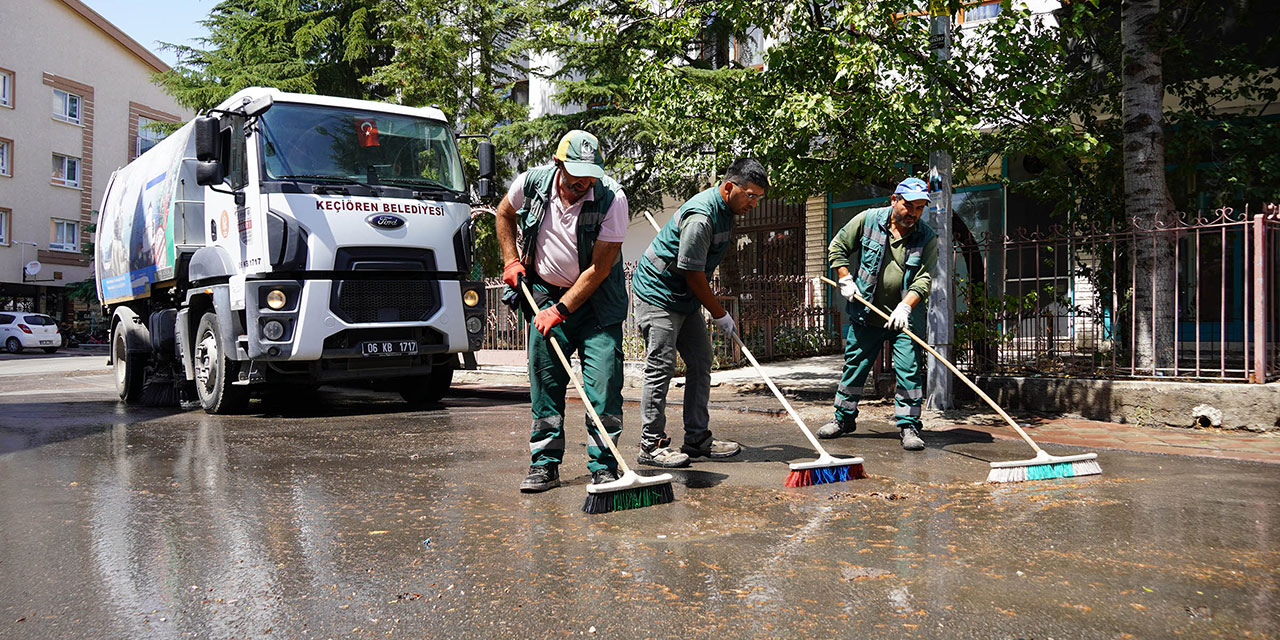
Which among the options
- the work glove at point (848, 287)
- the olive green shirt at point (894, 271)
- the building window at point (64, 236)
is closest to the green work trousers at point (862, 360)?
the olive green shirt at point (894, 271)

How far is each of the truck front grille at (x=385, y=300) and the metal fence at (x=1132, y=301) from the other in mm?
4995

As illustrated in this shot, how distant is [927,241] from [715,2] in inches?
121

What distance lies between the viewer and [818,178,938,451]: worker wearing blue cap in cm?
648

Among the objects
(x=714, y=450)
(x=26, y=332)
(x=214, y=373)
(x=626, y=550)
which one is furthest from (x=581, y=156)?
(x=26, y=332)

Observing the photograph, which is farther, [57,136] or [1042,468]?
[57,136]

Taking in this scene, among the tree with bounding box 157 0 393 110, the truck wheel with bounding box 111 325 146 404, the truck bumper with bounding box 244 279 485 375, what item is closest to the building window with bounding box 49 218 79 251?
the tree with bounding box 157 0 393 110

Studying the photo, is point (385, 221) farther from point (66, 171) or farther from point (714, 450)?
point (66, 171)

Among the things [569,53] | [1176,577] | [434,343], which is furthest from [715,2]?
[569,53]

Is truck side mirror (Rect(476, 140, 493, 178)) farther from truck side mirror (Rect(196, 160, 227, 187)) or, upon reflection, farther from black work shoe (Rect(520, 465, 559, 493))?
black work shoe (Rect(520, 465, 559, 493))

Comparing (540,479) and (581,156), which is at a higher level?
(581,156)

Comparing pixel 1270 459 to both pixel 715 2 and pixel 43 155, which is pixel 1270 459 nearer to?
pixel 715 2

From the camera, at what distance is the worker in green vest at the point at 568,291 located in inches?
189

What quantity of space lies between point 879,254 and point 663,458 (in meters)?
2.32

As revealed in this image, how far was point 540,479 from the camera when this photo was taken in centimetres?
487
